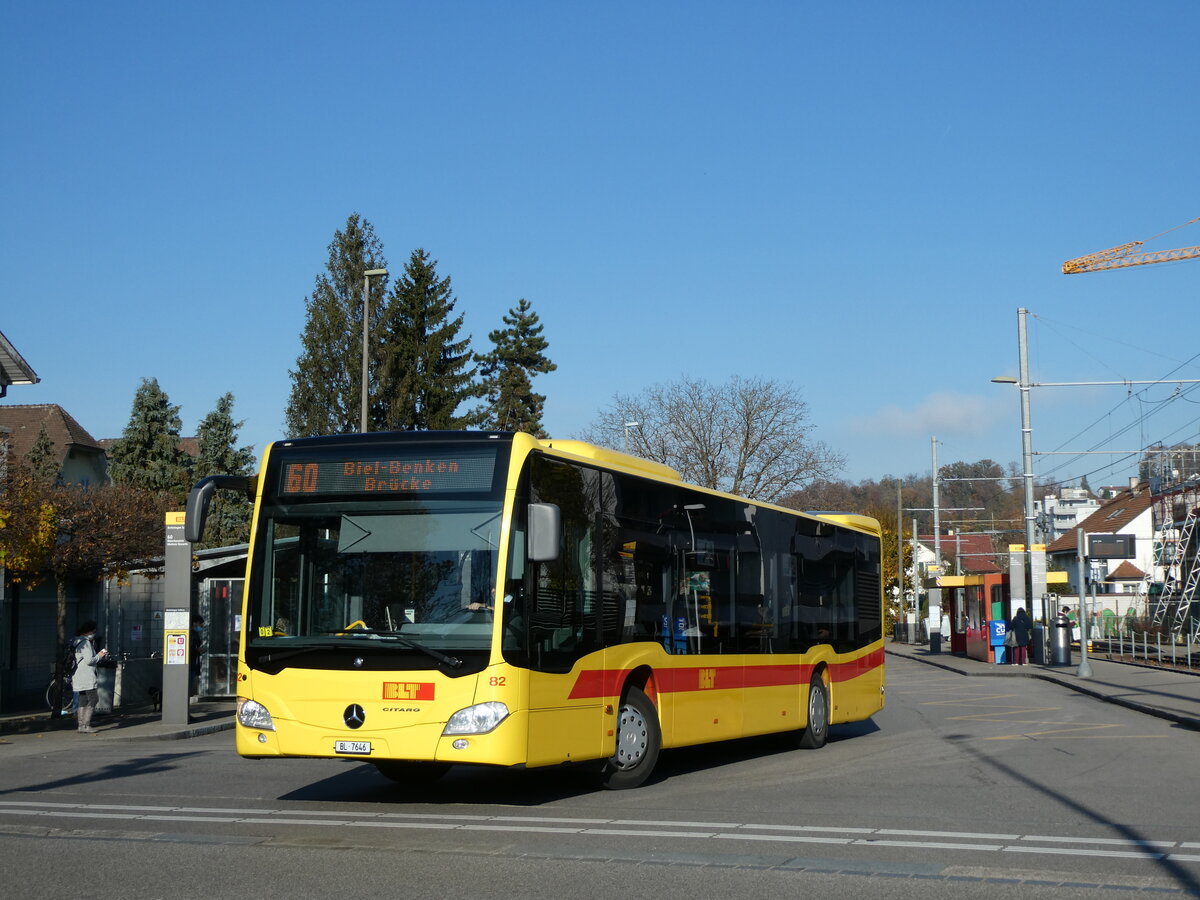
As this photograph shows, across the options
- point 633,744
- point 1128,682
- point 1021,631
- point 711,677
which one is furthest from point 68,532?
point 1021,631

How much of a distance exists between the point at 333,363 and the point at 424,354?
509cm

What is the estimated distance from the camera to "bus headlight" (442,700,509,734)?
10180 millimetres

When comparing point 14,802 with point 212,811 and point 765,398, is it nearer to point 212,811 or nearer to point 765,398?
point 212,811

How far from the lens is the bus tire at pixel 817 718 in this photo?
17016 mm

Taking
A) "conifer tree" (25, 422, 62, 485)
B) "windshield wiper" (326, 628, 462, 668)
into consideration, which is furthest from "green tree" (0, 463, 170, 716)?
"conifer tree" (25, 422, 62, 485)

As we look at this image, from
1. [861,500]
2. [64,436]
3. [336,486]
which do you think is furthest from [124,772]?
[861,500]

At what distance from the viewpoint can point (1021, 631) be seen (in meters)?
38.9

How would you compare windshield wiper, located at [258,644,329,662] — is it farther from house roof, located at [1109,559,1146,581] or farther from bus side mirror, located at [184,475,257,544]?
house roof, located at [1109,559,1146,581]

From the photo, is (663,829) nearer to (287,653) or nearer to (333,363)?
(287,653)

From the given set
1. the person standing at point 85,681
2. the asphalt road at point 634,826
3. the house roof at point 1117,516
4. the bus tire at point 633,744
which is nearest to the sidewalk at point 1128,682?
the asphalt road at point 634,826

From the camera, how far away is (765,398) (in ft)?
207

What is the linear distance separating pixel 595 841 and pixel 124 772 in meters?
7.47

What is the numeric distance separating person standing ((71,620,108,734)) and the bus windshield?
35.1ft

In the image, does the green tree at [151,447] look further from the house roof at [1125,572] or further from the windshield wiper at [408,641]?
the house roof at [1125,572]
